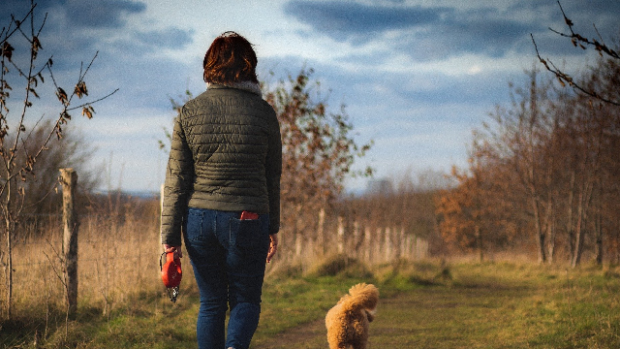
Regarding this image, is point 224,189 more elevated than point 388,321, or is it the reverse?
point 224,189

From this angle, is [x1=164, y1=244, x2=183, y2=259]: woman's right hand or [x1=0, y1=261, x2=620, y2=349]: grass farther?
[x1=0, y1=261, x2=620, y2=349]: grass

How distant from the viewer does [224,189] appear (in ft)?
10.1

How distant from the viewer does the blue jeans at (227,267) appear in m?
3.06

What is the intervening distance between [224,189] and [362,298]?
1667 mm

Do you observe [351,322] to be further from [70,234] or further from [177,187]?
[70,234]

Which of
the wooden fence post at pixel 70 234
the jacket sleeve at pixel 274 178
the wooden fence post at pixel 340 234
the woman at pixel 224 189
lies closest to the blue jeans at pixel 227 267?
the woman at pixel 224 189

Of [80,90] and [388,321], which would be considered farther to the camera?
[388,321]

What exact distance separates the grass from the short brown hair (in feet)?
9.84

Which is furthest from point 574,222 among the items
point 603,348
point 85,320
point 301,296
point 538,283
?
point 85,320

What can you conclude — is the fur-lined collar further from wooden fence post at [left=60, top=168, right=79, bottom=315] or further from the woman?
wooden fence post at [left=60, top=168, right=79, bottom=315]

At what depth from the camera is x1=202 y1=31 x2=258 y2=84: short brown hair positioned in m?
3.20

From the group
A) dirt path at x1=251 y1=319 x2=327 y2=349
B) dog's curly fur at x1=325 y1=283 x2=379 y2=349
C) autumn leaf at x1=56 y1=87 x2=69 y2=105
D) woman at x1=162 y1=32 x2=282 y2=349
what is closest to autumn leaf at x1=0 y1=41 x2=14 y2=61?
autumn leaf at x1=56 y1=87 x2=69 y2=105

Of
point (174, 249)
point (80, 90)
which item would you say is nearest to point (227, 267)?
point (174, 249)

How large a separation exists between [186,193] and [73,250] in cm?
379
